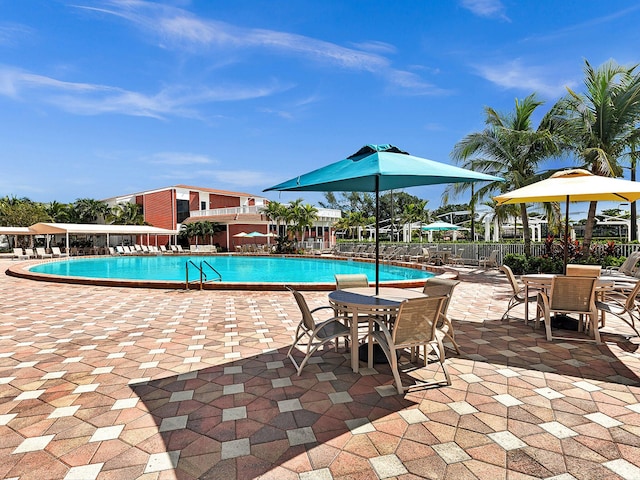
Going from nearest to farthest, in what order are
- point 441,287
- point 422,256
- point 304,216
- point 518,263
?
point 441,287
point 518,263
point 422,256
point 304,216

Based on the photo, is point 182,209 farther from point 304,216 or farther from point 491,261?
point 491,261

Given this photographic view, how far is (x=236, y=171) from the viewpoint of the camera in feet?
115

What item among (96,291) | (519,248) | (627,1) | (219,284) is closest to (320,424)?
(219,284)

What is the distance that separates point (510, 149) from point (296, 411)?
13.1 meters

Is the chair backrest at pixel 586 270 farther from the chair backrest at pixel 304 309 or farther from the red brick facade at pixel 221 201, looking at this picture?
the red brick facade at pixel 221 201

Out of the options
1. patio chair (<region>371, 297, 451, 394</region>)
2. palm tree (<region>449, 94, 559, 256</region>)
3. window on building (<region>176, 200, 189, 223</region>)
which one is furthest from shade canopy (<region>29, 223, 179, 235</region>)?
patio chair (<region>371, 297, 451, 394</region>)

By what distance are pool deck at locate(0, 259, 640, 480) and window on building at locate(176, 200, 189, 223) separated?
31863 millimetres

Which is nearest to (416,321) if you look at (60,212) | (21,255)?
(21,255)

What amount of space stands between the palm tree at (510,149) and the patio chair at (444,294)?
9.16 m

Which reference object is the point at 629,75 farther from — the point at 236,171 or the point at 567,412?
the point at 236,171

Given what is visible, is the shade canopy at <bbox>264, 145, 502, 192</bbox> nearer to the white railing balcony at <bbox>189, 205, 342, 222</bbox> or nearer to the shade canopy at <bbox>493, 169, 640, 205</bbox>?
the shade canopy at <bbox>493, 169, 640, 205</bbox>

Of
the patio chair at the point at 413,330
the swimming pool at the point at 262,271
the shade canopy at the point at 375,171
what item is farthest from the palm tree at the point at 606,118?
the patio chair at the point at 413,330

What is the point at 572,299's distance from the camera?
4512 mm

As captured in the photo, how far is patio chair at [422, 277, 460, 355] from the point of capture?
3.81 meters
